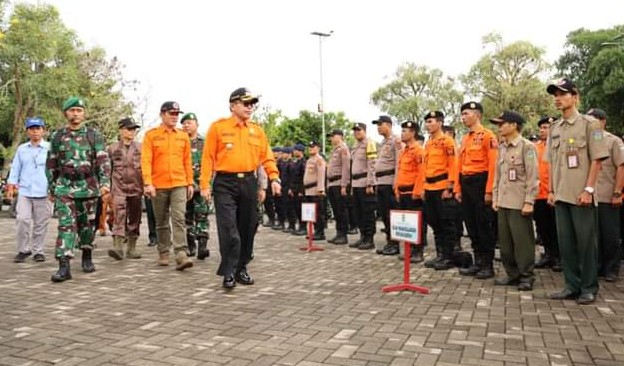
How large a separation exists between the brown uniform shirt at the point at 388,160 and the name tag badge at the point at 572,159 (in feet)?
11.1

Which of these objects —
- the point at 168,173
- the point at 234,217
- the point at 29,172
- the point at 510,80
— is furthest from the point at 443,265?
the point at 510,80

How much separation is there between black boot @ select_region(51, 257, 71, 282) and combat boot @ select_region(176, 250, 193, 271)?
1.24 metres

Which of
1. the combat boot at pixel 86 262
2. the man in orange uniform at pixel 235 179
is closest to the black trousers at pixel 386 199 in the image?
the man in orange uniform at pixel 235 179

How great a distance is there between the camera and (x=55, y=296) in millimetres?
5254

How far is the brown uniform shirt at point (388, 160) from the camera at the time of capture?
8.46m

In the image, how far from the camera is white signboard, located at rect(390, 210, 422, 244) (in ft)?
18.0

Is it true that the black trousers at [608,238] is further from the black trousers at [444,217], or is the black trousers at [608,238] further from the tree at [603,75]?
the tree at [603,75]

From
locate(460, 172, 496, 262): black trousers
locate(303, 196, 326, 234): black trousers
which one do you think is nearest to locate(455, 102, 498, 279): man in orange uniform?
locate(460, 172, 496, 262): black trousers

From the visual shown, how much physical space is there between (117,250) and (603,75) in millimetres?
33189

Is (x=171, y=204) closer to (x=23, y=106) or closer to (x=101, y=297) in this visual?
(x=101, y=297)

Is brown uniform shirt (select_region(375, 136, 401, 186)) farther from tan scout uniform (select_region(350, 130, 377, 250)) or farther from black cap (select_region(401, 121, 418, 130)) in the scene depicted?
black cap (select_region(401, 121, 418, 130))

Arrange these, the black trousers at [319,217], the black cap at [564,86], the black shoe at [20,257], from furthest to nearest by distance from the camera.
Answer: the black trousers at [319,217] → the black shoe at [20,257] → the black cap at [564,86]

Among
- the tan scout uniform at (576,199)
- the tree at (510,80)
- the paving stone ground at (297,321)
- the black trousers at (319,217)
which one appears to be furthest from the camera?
the tree at (510,80)

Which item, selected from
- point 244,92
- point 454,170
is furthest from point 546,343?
point 244,92
